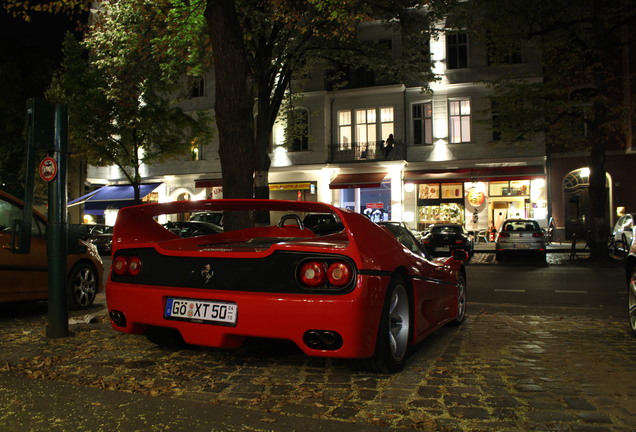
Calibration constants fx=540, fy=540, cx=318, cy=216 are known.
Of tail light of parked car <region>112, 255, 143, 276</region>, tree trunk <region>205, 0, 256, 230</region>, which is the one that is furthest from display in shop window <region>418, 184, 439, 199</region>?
tail light of parked car <region>112, 255, 143, 276</region>

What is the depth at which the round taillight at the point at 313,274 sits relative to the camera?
360 centimetres

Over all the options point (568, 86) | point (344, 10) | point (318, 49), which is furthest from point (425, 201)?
point (344, 10)

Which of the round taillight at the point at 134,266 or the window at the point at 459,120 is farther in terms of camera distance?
the window at the point at 459,120

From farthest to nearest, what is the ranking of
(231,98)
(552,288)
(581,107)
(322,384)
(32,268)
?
1. (581,107)
2. (552,288)
3. (231,98)
4. (32,268)
5. (322,384)

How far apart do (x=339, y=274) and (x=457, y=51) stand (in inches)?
1121

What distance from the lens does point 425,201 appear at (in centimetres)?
2939

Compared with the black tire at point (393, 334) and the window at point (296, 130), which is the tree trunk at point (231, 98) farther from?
the window at point (296, 130)

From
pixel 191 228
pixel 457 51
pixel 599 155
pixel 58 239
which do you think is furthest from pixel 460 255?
pixel 457 51

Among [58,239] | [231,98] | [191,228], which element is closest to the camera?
[58,239]

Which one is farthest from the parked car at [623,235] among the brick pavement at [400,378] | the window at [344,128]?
the brick pavement at [400,378]

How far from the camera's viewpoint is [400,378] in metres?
3.93

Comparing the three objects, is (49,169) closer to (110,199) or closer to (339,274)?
(339,274)

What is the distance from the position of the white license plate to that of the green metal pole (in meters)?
1.83

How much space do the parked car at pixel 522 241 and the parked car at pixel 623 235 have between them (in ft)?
9.76
